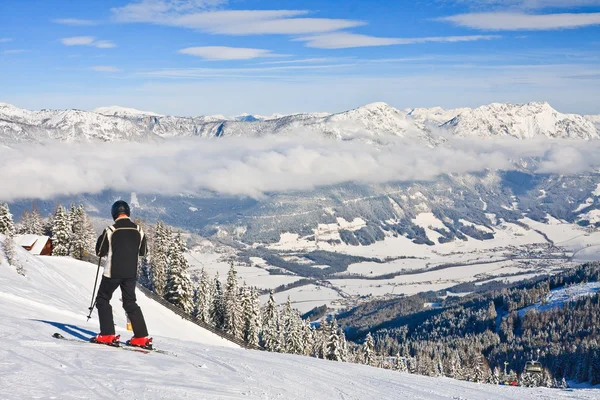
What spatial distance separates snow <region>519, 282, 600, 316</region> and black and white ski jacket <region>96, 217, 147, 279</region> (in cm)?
18358

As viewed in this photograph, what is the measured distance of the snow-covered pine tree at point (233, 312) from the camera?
58.4 meters

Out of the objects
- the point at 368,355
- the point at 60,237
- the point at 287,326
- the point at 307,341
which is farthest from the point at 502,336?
the point at 60,237

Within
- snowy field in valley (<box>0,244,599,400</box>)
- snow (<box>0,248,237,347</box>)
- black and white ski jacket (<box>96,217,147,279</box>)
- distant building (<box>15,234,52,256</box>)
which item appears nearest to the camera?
snowy field in valley (<box>0,244,599,400</box>)

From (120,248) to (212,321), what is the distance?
52.3m

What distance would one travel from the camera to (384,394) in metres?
14.9

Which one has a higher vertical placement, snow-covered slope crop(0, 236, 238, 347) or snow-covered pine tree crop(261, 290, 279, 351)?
snow-covered slope crop(0, 236, 238, 347)

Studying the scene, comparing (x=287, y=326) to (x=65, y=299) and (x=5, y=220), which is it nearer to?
(x=5, y=220)

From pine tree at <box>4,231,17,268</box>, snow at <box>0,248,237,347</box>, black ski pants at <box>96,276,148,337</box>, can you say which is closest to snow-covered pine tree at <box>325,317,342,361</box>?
snow at <box>0,248,237,347</box>

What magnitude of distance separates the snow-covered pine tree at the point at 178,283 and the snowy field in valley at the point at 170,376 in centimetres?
3102

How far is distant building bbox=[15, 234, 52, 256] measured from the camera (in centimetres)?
5562

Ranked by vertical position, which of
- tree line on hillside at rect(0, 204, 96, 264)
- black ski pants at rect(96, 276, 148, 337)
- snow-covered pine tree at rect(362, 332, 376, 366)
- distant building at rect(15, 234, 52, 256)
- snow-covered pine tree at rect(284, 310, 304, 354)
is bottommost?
snow-covered pine tree at rect(362, 332, 376, 366)

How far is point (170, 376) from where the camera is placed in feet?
37.4

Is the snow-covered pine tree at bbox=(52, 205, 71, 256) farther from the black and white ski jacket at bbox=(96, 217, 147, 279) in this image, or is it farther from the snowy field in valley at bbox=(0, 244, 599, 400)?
the black and white ski jacket at bbox=(96, 217, 147, 279)

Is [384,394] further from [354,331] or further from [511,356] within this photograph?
[354,331]
